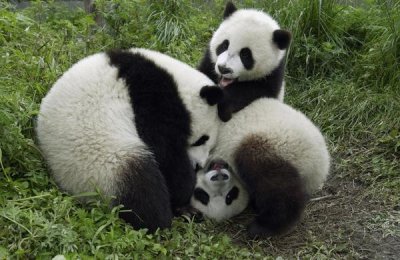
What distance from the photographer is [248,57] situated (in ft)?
17.2

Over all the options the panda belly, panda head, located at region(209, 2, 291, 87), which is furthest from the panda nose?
panda head, located at region(209, 2, 291, 87)

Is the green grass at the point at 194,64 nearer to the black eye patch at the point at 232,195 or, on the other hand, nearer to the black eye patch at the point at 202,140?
the black eye patch at the point at 232,195

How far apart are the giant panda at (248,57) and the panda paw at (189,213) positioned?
2.96 ft

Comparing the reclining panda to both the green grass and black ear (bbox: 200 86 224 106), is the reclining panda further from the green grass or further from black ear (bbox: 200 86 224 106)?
black ear (bbox: 200 86 224 106)

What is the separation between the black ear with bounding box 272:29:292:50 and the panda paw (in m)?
1.69

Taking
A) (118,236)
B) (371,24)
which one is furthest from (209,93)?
(371,24)

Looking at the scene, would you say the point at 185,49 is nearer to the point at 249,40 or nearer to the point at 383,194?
the point at 249,40

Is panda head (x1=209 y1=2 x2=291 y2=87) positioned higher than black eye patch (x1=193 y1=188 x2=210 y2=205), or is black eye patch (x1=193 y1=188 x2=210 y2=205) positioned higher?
panda head (x1=209 y1=2 x2=291 y2=87)

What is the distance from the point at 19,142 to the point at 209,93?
1456mm

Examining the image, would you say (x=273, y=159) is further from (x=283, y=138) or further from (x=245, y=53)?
A: (x=245, y=53)

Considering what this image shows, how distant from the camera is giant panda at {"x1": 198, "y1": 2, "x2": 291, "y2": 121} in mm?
5188

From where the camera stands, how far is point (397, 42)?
22.0 feet

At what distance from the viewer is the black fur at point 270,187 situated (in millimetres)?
4512

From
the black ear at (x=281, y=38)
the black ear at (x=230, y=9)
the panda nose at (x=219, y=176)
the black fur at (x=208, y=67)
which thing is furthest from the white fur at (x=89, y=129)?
the black ear at (x=230, y=9)
